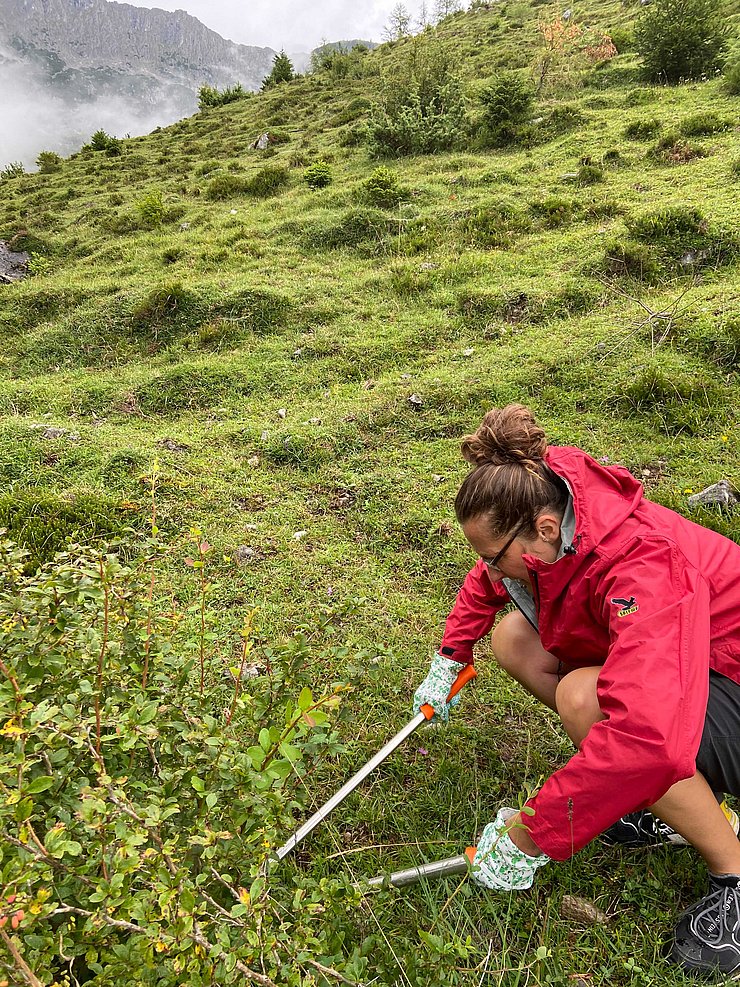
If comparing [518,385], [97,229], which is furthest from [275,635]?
[97,229]

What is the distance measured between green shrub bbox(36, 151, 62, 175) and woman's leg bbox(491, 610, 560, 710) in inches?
1054

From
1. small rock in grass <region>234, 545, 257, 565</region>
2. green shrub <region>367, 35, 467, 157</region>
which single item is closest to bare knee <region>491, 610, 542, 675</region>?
small rock in grass <region>234, 545, 257, 565</region>

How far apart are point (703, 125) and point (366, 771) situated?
1165cm

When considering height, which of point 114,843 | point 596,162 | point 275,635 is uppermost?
point 596,162

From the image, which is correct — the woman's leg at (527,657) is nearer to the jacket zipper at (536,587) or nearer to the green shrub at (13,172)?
the jacket zipper at (536,587)

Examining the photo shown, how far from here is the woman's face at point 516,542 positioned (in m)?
2.22

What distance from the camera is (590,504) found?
2.19 metres

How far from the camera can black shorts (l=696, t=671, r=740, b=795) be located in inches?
79.6

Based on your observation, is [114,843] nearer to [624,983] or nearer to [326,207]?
[624,983]

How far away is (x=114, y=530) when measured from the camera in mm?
4648

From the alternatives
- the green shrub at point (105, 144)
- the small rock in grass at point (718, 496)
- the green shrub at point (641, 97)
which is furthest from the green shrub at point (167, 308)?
the green shrub at point (105, 144)

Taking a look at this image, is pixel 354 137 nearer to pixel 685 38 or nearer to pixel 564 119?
pixel 564 119

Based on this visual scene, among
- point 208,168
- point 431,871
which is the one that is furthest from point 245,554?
point 208,168

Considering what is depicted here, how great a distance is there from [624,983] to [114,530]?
421cm
